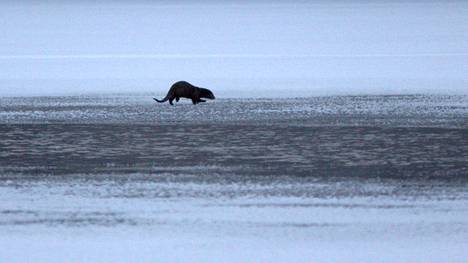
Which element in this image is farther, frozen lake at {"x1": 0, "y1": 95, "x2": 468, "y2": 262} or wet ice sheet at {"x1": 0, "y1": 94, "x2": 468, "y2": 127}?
wet ice sheet at {"x1": 0, "y1": 94, "x2": 468, "y2": 127}

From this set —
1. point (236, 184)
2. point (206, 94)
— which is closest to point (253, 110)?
point (206, 94)

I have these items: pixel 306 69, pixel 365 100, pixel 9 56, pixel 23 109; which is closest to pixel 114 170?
pixel 23 109

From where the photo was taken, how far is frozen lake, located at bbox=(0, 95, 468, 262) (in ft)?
24.3

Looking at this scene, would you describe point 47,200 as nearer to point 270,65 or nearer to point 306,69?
point 306,69

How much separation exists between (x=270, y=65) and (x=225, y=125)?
10995mm

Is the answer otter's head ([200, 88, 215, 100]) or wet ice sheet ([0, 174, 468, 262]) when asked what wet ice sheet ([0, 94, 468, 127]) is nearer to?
otter's head ([200, 88, 215, 100])

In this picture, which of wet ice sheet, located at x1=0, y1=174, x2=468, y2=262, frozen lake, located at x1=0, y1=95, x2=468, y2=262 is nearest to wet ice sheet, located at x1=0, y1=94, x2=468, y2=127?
frozen lake, located at x1=0, y1=95, x2=468, y2=262

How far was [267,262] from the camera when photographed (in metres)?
6.96

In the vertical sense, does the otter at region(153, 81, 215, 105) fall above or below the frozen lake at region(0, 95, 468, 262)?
above

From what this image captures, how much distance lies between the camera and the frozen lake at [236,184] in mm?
7418

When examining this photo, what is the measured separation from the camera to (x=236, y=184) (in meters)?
9.55

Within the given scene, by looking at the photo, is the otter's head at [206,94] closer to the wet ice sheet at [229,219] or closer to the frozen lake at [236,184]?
the frozen lake at [236,184]

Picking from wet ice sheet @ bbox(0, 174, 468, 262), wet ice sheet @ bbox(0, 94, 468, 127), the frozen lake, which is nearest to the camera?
wet ice sheet @ bbox(0, 174, 468, 262)

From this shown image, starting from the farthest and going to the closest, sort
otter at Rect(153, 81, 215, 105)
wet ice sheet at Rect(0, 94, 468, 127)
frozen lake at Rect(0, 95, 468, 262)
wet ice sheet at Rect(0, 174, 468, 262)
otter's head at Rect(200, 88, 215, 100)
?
otter's head at Rect(200, 88, 215, 100) → otter at Rect(153, 81, 215, 105) → wet ice sheet at Rect(0, 94, 468, 127) → frozen lake at Rect(0, 95, 468, 262) → wet ice sheet at Rect(0, 174, 468, 262)
